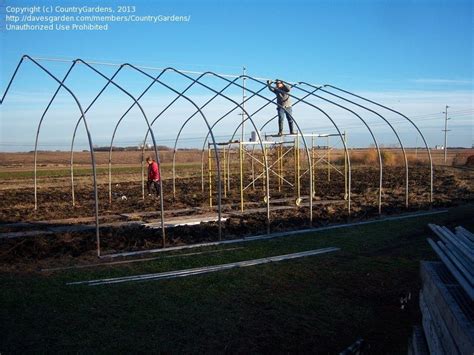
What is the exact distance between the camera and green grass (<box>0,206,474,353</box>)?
4754mm

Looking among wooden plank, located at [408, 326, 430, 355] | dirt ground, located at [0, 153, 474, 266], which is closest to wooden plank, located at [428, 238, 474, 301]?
wooden plank, located at [408, 326, 430, 355]

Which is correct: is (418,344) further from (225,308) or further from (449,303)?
(225,308)

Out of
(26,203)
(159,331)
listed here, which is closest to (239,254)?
(159,331)

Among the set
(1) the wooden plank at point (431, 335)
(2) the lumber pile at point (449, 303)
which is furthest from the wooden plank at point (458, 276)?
(1) the wooden plank at point (431, 335)

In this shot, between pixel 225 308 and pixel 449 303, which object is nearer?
pixel 449 303

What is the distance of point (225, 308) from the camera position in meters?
5.72

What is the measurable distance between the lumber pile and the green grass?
1.84ft

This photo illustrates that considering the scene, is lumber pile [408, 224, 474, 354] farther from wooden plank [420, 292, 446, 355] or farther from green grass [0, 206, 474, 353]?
green grass [0, 206, 474, 353]

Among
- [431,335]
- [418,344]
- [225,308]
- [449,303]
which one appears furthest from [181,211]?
[449,303]

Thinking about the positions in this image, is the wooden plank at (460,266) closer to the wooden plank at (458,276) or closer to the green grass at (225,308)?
the wooden plank at (458,276)

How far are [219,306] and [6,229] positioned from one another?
7.70m

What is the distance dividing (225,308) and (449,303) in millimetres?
2767

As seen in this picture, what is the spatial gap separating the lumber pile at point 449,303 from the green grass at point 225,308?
560 millimetres

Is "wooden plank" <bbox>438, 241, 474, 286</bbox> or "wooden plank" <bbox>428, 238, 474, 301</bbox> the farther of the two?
"wooden plank" <bbox>438, 241, 474, 286</bbox>
